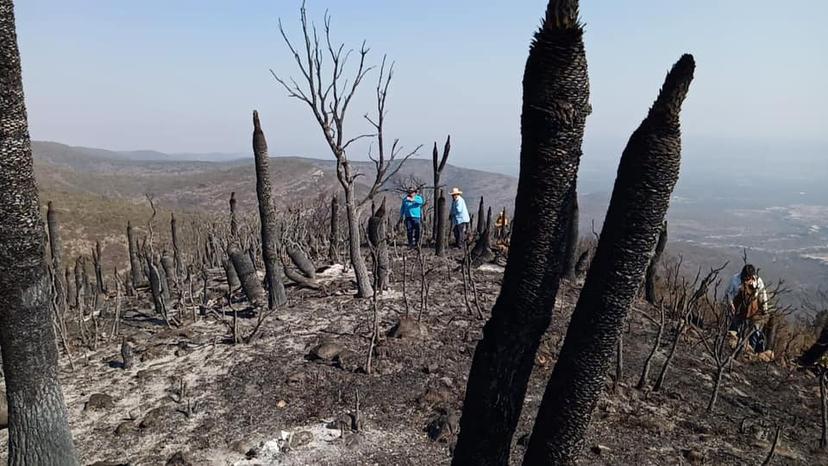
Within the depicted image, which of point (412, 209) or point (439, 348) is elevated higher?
point (412, 209)

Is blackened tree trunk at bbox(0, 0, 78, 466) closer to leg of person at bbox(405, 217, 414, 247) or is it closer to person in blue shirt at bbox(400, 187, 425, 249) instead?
person in blue shirt at bbox(400, 187, 425, 249)

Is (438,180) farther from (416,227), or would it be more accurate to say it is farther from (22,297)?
(22,297)

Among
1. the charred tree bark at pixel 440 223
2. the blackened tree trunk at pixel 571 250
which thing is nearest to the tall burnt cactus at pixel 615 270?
the blackened tree trunk at pixel 571 250

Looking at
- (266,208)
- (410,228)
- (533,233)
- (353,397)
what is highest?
(533,233)

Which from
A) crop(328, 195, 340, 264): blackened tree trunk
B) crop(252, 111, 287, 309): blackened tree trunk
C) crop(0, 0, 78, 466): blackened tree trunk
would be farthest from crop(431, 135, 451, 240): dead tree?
crop(0, 0, 78, 466): blackened tree trunk

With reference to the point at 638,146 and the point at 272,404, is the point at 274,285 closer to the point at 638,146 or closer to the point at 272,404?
the point at 272,404

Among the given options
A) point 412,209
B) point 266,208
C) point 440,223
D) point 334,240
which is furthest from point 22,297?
point 440,223

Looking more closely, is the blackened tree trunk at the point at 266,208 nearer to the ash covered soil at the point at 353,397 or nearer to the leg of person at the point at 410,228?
the ash covered soil at the point at 353,397

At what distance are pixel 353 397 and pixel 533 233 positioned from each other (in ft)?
17.4

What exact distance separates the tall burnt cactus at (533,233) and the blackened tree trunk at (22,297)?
441cm

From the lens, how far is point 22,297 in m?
5.04

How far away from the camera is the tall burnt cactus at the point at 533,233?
3234 mm

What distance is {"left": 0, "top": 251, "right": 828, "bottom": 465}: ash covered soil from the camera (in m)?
6.79

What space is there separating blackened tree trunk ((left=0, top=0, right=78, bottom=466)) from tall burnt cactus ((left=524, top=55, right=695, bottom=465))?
498 cm
